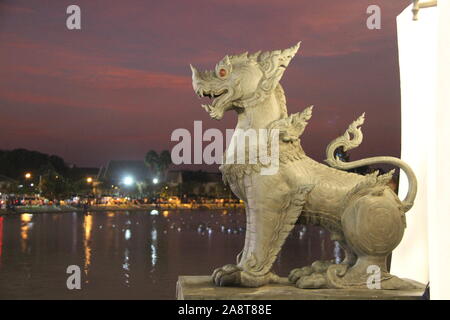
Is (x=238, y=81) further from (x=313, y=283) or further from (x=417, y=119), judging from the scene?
(x=417, y=119)

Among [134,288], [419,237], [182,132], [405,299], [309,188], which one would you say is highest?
[182,132]

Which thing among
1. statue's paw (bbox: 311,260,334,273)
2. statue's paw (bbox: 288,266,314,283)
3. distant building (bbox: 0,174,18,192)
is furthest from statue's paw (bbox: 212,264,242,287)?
distant building (bbox: 0,174,18,192)

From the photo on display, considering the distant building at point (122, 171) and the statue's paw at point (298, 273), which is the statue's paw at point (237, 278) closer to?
the statue's paw at point (298, 273)

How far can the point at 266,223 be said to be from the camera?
398 centimetres

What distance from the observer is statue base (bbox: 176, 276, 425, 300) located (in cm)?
371

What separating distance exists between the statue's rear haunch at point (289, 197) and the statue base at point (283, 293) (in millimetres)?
77

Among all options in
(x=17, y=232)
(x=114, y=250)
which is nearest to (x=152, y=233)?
(x=17, y=232)

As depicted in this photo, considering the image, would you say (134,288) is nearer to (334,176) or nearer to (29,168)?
(334,176)

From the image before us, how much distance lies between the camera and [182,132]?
4.40m

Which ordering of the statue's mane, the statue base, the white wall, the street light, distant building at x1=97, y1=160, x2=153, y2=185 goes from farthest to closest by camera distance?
distant building at x1=97, y1=160, x2=153, y2=185 < the street light < the white wall < the statue's mane < the statue base

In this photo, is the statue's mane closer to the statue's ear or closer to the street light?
the statue's ear

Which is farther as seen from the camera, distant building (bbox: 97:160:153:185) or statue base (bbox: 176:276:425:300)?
distant building (bbox: 97:160:153:185)

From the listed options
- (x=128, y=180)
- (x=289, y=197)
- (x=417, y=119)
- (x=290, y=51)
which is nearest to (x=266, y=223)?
(x=289, y=197)

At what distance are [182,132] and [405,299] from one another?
5.91 ft
